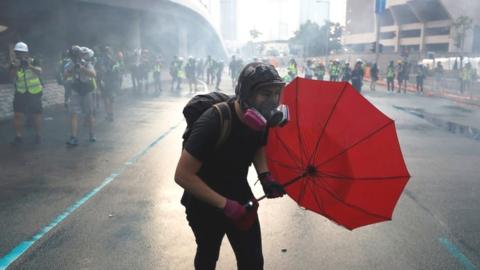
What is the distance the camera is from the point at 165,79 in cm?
3058

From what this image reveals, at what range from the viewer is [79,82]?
7840 millimetres

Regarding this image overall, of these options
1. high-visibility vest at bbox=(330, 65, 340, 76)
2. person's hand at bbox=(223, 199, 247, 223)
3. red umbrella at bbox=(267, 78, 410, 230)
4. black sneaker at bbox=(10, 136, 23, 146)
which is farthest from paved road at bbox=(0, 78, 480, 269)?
high-visibility vest at bbox=(330, 65, 340, 76)

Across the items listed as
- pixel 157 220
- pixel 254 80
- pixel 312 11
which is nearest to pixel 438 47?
pixel 157 220

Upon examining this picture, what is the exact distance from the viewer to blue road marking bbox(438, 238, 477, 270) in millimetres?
3468

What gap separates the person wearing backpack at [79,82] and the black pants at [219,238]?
6026 millimetres

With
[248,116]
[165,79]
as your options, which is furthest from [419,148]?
[165,79]

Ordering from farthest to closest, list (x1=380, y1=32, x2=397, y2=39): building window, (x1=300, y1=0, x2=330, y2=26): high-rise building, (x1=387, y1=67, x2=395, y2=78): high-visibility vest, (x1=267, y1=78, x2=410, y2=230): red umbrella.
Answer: (x1=300, y1=0, x2=330, y2=26): high-rise building, (x1=380, y1=32, x2=397, y2=39): building window, (x1=387, y1=67, x2=395, y2=78): high-visibility vest, (x1=267, y1=78, x2=410, y2=230): red umbrella

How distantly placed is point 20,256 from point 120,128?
264 inches

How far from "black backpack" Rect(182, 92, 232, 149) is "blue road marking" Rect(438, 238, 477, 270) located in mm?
2447

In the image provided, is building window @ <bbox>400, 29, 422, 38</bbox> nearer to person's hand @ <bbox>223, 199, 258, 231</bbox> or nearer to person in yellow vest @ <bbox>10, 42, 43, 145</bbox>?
person in yellow vest @ <bbox>10, 42, 43, 145</bbox>

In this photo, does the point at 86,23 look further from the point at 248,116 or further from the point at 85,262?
the point at 248,116

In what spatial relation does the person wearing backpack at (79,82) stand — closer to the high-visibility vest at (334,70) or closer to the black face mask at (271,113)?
the black face mask at (271,113)

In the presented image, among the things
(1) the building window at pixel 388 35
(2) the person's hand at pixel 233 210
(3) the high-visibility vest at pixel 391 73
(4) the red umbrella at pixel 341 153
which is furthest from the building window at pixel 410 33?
(2) the person's hand at pixel 233 210

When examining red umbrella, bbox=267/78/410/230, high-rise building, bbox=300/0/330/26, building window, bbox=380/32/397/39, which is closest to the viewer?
red umbrella, bbox=267/78/410/230
